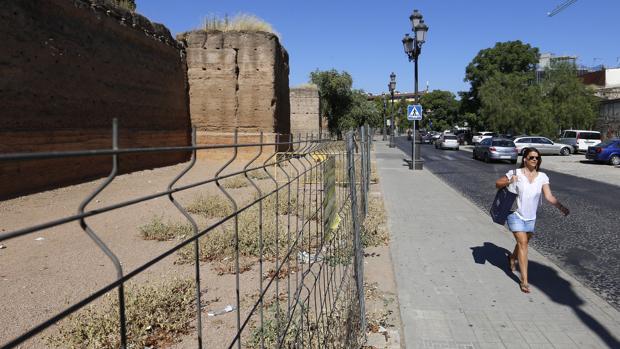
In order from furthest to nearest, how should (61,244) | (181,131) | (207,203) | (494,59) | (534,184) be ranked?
A: 1. (494,59)
2. (181,131)
3. (207,203)
4. (61,244)
5. (534,184)

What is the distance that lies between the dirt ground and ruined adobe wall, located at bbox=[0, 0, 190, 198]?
1.80 meters

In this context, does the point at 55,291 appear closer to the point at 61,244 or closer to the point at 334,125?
the point at 61,244

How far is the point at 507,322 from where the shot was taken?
4.50 m

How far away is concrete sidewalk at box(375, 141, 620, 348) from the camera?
4.18 metres

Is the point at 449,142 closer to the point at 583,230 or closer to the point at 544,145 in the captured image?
the point at 544,145

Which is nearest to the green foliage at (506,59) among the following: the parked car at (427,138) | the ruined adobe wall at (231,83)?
the parked car at (427,138)

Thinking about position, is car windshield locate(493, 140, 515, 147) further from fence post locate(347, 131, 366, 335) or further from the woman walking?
fence post locate(347, 131, 366, 335)

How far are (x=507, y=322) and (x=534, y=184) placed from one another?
1760 millimetres

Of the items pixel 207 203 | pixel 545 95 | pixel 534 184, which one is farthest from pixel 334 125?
pixel 534 184

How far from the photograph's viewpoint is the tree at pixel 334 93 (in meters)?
44.7

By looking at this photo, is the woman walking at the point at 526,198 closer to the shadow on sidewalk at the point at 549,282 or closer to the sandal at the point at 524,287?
the sandal at the point at 524,287

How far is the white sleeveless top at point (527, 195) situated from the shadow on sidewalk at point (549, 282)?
820 millimetres

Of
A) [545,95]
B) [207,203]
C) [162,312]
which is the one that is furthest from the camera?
[545,95]

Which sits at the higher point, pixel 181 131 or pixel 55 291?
pixel 181 131
